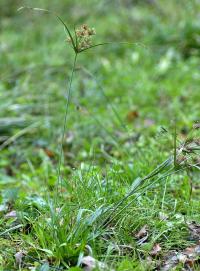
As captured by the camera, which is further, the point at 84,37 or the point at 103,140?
the point at 103,140

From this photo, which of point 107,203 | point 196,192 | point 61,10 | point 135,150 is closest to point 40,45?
point 61,10

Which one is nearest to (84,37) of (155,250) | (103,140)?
(155,250)

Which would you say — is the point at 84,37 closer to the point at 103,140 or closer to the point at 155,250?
Answer: the point at 155,250

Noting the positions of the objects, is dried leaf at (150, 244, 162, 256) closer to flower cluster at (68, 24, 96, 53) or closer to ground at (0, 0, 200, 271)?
ground at (0, 0, 200, 271)

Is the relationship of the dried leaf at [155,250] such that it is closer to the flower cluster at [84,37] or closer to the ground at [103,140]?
the ground at [103,140]

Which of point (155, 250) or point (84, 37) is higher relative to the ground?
point (84, 37)

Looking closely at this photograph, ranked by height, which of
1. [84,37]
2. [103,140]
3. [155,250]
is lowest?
[155,250]

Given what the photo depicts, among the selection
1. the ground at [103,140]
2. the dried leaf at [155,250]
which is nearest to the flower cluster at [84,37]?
the ground at [103,140]

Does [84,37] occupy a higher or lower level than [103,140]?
higher
